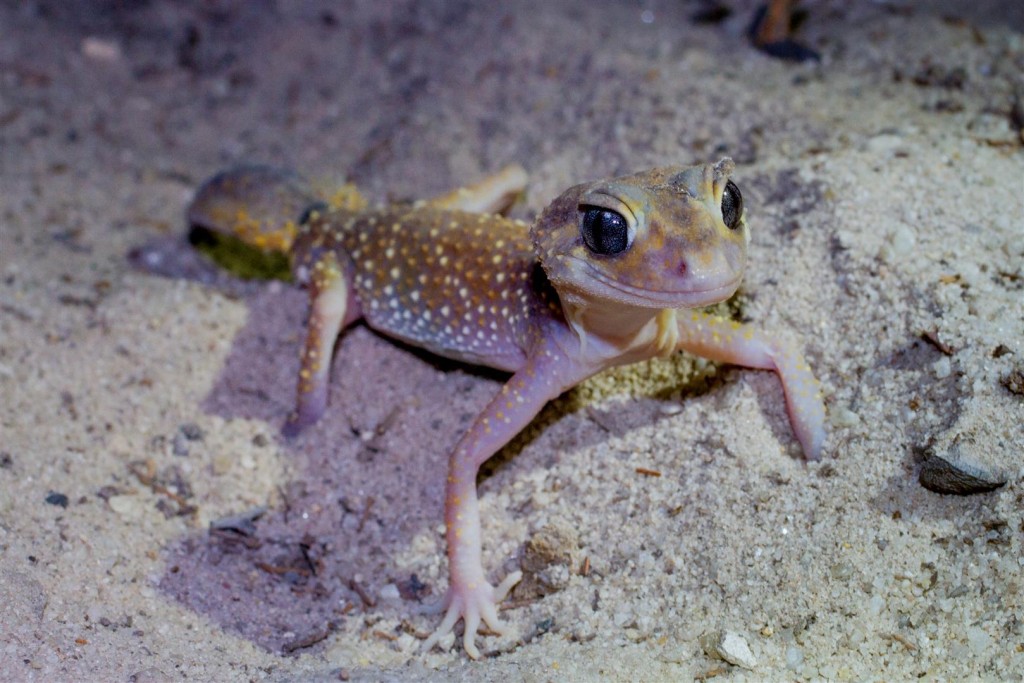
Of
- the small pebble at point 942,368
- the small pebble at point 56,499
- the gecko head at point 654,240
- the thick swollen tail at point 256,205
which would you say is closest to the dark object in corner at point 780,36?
the small pebble at point 942,368

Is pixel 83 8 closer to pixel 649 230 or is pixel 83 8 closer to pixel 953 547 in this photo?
pixel 649 230

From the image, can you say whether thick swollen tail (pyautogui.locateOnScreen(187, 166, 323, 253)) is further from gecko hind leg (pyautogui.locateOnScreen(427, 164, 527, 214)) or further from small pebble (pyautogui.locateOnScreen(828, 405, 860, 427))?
small pebble (pyautogui.locateOnScreen(828, 405, 860, 427))

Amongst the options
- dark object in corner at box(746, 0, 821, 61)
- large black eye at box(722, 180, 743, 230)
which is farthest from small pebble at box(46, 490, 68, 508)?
dark object in corner at box(746, 0, 821, 61)

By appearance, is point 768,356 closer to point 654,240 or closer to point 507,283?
point 654,240

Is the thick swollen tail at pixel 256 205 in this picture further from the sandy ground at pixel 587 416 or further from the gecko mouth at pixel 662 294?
the gecko mouth at pixel 662 294

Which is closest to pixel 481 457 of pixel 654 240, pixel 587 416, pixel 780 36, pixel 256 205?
pixel 587 416

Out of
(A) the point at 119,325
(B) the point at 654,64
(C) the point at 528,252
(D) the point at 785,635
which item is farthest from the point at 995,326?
(A) the point at 119,325

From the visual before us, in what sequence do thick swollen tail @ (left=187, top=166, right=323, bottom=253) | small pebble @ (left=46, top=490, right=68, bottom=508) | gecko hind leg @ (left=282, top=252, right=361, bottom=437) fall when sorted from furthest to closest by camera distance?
thick swollen tail @ (left=187, top=166, right=323, bottom=253) < gecko hind leg @ (left=282, top=252, right=361, bottom=437) < small pebble @ (left=46, top=490, right=68, bottom=508)
